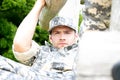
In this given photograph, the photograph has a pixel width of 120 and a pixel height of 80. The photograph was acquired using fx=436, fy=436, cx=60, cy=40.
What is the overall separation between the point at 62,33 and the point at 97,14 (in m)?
0.78

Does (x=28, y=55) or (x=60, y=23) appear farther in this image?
(x=60, y=23)

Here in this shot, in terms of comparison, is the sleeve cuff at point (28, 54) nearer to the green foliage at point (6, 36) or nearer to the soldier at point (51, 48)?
the soldier at point (51, 48)

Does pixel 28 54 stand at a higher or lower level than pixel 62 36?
lower

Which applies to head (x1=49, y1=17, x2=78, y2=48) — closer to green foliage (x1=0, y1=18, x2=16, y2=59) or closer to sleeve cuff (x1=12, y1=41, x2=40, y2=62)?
sleeve cuff (x1=12, y1=41, x2=40, y2=62)

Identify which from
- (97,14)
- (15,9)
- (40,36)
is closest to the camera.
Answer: (97,14)

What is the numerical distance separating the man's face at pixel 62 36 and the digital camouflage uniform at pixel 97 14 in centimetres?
66

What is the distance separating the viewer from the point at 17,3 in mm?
7594

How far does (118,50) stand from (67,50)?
8.47 feet

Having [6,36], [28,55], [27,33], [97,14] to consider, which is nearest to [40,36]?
[6,36]

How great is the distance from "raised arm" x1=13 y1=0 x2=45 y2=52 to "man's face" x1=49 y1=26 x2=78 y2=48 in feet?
0.58

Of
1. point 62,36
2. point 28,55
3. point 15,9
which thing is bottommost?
point 15,9

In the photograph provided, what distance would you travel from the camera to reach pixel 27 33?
3316 mm

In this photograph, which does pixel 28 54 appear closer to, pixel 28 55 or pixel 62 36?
pixel 28 55

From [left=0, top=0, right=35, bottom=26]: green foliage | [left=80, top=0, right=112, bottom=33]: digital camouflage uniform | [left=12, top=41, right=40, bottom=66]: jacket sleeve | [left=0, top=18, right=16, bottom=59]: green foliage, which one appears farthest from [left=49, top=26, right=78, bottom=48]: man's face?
[left=0, top=0, right=35, bottom=26]: green foliage
